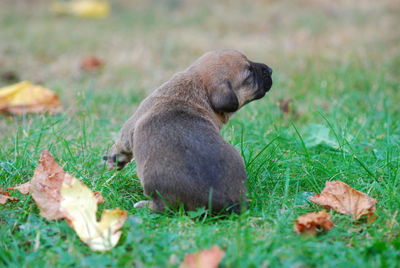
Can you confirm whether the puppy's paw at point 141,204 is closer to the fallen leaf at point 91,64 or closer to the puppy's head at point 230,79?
the puppy's head at point 230,79

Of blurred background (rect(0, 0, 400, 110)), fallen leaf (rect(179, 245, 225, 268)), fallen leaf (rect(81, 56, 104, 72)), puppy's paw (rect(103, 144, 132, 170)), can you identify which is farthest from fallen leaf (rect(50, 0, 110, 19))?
fallen leaf (rect(179, 245, 225, 268))

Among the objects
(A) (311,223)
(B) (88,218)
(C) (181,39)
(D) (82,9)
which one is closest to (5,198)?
(B) (88,218)

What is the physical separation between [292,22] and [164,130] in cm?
741

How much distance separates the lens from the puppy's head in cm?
359

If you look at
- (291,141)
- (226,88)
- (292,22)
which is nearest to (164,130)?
(226,88)

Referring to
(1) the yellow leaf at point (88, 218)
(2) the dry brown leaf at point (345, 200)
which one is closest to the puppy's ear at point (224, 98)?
(2) the dry brown leaf at point (345, 200)

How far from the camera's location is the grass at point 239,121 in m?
2.53

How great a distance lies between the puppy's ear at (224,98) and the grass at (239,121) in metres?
→ 0.28

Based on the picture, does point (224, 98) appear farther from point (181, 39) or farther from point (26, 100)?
point (181, 39)

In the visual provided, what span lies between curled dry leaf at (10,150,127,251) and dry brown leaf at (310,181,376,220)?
1.35m

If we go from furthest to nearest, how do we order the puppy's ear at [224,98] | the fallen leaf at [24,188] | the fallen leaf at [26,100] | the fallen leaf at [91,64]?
the fallen leaf at [91,64]
the fallen leaf at [26,100]
the puppy's ear at [224,98]
the fallen leaf at [24,188]

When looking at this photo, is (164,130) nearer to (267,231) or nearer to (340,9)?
(267,231)

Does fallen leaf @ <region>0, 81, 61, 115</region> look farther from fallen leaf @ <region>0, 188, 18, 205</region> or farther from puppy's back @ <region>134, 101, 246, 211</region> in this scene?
puppy's back @ <region>134, 101, 246, 211</region>

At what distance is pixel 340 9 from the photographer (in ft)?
34.4
